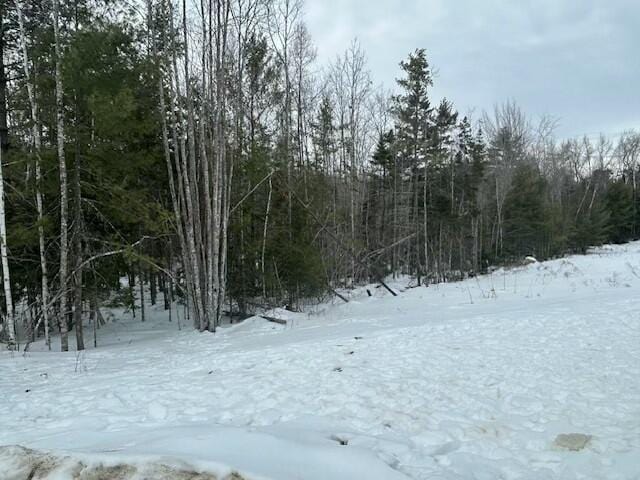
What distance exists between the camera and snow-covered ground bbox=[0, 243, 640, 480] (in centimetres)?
262

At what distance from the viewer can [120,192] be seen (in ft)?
27.7

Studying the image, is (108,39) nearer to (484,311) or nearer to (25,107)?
(25,107)

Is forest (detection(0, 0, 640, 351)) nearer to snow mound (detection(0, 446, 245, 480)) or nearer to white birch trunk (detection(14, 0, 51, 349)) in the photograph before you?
white birch trunk (detection(14, 0, 51, 349))

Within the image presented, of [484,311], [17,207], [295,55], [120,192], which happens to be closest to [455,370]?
[484,311]

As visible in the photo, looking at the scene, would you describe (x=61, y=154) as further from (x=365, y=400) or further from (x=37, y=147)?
(x=365, y=400)

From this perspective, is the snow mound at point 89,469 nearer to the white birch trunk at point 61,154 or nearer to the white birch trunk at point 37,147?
the white birch trunk at point 61,154

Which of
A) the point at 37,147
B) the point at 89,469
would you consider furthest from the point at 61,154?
the point at 89,469

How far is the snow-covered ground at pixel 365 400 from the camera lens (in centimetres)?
262

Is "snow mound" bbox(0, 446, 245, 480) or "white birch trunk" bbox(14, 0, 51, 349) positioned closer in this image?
"snow mound" bbox(0, 446, 245, 480)

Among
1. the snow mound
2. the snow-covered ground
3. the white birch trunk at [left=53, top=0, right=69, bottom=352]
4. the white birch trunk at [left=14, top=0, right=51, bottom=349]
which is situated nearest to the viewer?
the snow mound

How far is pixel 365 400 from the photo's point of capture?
391 centimetres

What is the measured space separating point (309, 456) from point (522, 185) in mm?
29721

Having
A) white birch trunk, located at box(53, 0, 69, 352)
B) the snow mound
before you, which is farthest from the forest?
the snow mound

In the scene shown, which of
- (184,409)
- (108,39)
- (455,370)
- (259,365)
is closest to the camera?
(184,409)
